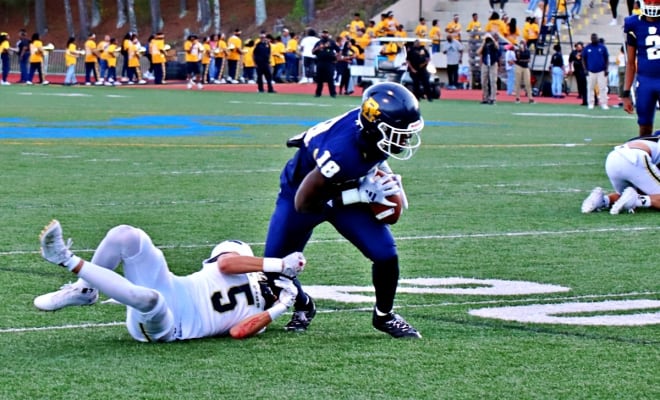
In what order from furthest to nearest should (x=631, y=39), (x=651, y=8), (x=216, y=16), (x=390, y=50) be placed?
(x=216, y=16)
(x=390, y=50)
(x=631, y=39)
(x=651, y=8)

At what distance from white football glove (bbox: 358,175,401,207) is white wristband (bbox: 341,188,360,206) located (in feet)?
0.06

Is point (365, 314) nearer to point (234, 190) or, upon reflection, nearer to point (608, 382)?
point (608, 382)

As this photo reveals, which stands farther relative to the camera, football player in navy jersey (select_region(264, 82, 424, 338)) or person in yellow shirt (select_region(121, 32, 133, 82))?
person in yellow shirt (select_region(121, 32, 133, 82))

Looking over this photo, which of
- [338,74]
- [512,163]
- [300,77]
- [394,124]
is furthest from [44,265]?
[300,77]

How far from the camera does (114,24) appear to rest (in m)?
71.7

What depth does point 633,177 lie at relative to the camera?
11945 mm

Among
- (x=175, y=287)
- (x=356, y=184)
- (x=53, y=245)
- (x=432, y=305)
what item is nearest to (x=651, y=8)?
(x=432, y=305)

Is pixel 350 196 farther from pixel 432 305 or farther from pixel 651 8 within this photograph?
pixel 651 8

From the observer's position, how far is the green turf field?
5.70 meters

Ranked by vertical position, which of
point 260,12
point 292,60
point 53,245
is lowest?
point 292,60

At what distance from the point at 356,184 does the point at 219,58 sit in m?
44.0

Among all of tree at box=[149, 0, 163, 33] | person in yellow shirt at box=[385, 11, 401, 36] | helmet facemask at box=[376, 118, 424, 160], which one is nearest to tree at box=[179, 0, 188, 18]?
tree at box=[149, 0, 163, 33]

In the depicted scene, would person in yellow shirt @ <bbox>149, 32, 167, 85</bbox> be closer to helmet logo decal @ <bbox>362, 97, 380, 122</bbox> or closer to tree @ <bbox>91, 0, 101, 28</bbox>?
tree @ <bbox>91, 0, 101, 28</bbox>

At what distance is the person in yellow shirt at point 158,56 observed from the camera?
46.9 m
